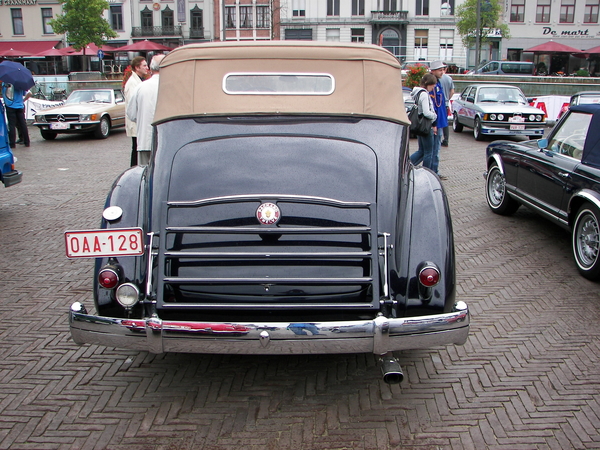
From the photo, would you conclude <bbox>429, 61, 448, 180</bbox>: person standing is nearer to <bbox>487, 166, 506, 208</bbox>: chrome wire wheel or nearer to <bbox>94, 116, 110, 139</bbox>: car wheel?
<bbox>487, 166, 506, 208</bbox>: chrome wire wheel

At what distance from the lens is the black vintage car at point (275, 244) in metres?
3.01

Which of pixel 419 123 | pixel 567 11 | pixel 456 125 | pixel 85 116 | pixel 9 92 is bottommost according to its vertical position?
pixel 456 125

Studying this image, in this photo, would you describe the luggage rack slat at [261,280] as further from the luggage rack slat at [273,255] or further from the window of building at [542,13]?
the window of building at [542,13]

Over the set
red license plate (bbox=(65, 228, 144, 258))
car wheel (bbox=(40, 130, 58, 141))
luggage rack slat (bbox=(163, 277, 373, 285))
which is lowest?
car wheel (bbox=(40, 130, 58, 141))

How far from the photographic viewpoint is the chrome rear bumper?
2.94 meters

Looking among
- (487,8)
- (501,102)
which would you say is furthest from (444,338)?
(487,8)

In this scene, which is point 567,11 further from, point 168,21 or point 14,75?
point 14,75

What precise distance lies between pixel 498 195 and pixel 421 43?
1969 inches

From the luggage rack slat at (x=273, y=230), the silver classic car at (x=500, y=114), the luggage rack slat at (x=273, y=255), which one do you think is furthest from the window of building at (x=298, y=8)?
the luggage rack slat at (x=273, y=255)

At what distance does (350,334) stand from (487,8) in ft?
145

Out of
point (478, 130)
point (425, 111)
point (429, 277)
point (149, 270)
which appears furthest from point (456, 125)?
point (149, 270)

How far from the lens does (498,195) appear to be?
7.66 meters

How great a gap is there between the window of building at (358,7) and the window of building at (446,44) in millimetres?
7732

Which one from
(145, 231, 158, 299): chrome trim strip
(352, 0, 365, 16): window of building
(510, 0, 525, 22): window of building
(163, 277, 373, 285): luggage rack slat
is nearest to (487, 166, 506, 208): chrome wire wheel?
(163, 277, 373, 285): luggage rack slat
